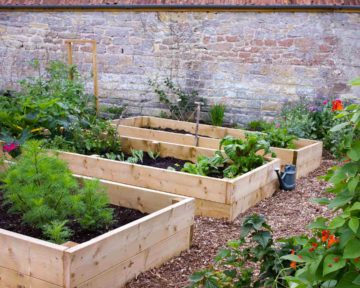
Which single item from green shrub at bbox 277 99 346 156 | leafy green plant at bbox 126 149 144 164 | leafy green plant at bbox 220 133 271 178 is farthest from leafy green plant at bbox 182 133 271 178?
green shrub at bbox 277 99 346 156

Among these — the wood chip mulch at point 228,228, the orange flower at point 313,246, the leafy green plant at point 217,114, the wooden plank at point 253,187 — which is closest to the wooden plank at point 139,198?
the wood chip mulch at point 228,228

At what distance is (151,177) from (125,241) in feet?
6.41

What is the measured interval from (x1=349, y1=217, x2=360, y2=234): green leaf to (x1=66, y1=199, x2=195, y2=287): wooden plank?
1877 millimetres

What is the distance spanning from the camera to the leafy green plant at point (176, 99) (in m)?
9.48

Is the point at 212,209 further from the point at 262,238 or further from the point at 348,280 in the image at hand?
the point at 348,280

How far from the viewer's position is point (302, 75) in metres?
A: 8.71

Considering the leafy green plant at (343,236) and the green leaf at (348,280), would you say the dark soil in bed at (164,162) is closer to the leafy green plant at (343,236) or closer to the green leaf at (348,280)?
the leafy green plant at (343,236)

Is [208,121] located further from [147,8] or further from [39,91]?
[39,91]

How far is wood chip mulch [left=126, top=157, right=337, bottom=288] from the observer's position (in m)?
3.74

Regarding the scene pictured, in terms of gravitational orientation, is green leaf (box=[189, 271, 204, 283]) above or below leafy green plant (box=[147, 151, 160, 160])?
above

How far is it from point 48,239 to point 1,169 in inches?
63.1

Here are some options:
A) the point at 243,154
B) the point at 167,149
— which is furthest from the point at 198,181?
the point at 167,149

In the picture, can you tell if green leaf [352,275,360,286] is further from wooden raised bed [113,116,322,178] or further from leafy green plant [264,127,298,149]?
leafy green plant [264,127,298,149]

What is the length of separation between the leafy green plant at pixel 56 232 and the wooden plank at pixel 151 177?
1.80m
